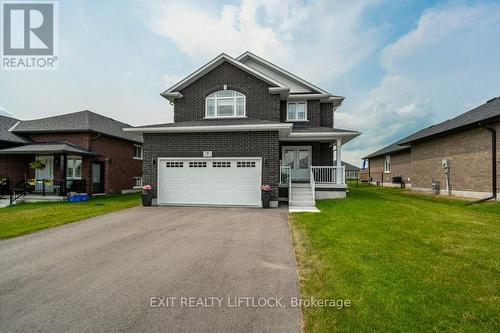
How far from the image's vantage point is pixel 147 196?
12.5 meters

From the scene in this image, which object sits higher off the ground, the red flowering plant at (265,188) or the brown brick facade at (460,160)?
the brown brick facade at (460,160)

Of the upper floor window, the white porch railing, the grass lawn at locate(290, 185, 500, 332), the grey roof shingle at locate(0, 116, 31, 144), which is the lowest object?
the grass lawn at locate(290, 185, 500, 332)

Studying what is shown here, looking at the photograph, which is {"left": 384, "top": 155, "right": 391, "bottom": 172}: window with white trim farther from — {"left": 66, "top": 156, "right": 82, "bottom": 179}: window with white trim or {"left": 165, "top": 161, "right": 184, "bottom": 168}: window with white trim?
{"left": 66, "top": 156, "right": 82, "bottom": 179}: window with white trim

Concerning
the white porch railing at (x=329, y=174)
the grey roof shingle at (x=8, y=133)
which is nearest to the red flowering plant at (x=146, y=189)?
the white porch railing at (x=329, y=174)

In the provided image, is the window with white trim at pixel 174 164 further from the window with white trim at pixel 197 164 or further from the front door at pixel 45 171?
the front door at pixel 45 171

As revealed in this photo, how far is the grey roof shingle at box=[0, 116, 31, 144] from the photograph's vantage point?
16.8 m

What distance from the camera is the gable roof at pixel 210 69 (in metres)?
14.3

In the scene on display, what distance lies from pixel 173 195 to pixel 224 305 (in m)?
9.85

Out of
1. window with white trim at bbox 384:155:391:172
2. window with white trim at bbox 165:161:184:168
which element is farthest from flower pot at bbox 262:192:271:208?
window with white trim at bbox 384:155:391:172

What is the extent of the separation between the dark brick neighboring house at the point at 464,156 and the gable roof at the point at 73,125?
70.4ft

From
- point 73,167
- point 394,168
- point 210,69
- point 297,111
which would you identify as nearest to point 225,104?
point 210,69

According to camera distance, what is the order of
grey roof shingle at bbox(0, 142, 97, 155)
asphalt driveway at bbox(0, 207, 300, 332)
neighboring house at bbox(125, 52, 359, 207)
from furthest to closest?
grey roof shingle at bbox(0, 142, 97, 155) → neighboring house at bbox(125, 52, 359, 207) → asphalt driveway at bbox(0, 207, 300, 332)

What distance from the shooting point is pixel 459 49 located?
13656mm

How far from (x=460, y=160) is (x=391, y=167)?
13.5 meters
